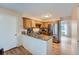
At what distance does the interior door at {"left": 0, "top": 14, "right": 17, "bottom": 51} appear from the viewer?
1.31 metres

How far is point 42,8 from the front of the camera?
1286 millimetres

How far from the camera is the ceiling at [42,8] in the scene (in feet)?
4.11

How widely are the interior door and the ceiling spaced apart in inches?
6.6

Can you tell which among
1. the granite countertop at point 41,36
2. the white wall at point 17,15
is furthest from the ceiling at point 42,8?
the granite countertop at point 41,36

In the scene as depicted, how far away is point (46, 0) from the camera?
122 centimetres

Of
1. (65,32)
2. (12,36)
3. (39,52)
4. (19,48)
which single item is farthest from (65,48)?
(12,36)

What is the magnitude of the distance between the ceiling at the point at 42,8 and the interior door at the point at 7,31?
17 cm

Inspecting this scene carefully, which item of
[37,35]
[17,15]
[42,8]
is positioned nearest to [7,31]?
[17,15]

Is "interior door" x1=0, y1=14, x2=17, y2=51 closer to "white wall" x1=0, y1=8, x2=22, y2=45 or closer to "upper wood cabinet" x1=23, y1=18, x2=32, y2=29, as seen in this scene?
"white wall" x1=0, y1=8, x2=22, y2=45

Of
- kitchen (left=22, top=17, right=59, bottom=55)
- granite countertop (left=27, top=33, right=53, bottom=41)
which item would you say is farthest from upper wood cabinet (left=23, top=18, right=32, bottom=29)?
granite countertop (left=27, top=33, right=53, bottom=41)

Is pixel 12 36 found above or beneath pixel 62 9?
beneath
